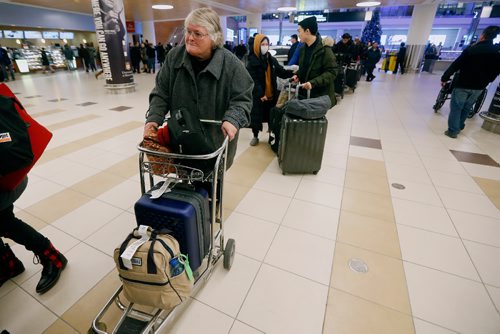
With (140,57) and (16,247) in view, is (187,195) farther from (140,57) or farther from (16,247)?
(140,57)

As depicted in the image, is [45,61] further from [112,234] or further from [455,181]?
[455,181]

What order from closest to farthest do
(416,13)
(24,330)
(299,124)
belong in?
(24,330)
(299,124)
(416,13)

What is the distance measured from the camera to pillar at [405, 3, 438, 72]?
1232 centimetres

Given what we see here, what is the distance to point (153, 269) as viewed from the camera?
1058mm

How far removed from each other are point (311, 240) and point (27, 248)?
1853 millimetres

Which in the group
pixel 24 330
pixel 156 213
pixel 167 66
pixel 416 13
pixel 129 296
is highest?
pixel 416 13

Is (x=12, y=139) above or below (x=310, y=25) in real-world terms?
below

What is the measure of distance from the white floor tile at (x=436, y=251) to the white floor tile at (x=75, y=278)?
212cm

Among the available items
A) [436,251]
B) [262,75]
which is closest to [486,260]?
[436,251]

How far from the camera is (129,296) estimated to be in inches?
45.9

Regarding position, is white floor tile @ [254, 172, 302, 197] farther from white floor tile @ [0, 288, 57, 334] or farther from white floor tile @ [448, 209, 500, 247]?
white floor tile @ [0, 288, 57, 334]

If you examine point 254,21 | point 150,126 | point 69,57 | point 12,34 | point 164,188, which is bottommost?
point 164,188

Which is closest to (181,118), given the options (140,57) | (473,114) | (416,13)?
(473,114)

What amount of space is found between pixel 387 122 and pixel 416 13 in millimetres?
11262
